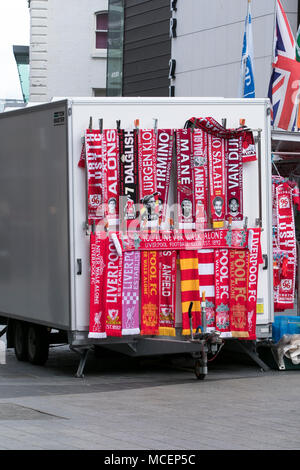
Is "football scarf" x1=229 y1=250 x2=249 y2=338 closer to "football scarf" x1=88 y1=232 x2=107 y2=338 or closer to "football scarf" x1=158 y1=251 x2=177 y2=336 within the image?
"football scarf" x1=158 y1=251 x2=177 y2=336

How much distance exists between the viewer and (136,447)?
8664 mm

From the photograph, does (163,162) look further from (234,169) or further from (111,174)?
(234,169)

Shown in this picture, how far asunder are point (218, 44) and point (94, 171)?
14.1m

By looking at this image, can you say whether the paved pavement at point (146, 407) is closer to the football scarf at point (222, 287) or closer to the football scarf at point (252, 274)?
the football scarf at point (252, 274)

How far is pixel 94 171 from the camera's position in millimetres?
13844

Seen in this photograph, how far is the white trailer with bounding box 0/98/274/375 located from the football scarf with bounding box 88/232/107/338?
13 cm

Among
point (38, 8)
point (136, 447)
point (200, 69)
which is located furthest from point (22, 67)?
point (136, 447)

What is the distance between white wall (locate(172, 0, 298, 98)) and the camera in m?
25.0

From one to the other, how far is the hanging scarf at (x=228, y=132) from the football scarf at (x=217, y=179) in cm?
8

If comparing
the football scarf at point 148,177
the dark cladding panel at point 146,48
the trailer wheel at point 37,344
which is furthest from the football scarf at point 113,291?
the dark cladding panel at point 146,48

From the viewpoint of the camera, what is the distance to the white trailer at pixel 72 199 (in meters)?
13.9

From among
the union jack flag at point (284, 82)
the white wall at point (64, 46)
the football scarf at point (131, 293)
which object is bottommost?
the football scarf at point (131, 293)

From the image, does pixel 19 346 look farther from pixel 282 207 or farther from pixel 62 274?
pixel 282 207

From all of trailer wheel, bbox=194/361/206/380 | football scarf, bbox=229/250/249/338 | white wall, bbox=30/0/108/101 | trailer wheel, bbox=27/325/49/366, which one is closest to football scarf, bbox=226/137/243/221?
football scarf, bbox=229/250/249/338
